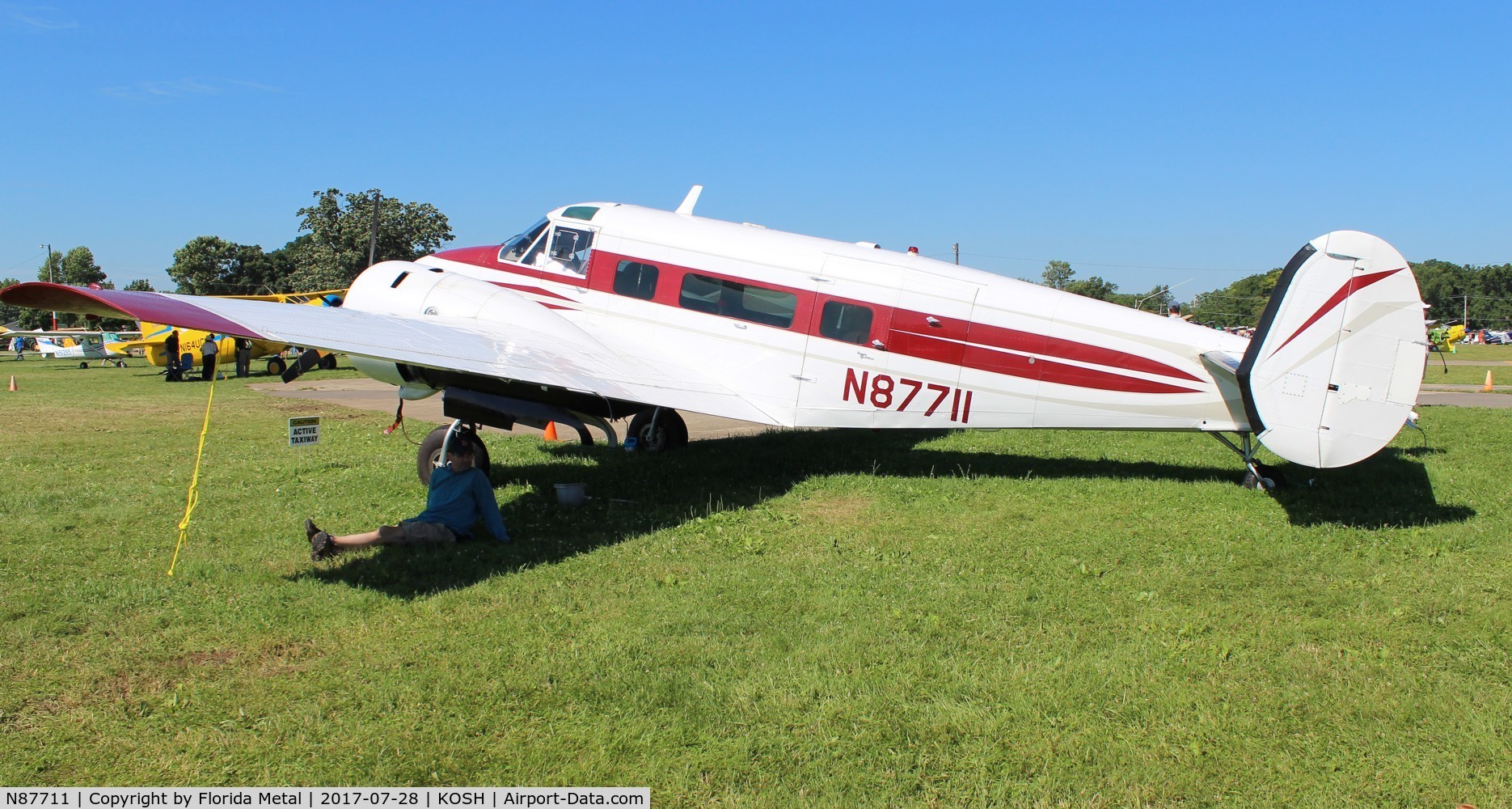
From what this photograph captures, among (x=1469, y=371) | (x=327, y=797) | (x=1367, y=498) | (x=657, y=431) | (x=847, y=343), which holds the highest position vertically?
(x=1469, y=371)

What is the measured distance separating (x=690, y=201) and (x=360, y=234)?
2701 cm

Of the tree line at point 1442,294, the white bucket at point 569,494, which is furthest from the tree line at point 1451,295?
the white bucket at point 569,494

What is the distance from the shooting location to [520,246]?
1215 centimetres

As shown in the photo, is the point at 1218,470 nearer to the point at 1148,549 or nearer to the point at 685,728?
the point at 1148,549

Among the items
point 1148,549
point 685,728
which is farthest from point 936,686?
point 1148,549

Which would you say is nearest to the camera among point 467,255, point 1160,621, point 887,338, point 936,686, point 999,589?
point 936,686

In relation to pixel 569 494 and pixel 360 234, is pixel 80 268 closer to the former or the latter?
pixel 360 234

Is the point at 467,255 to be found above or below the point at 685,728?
above

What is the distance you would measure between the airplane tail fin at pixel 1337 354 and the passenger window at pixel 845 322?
13.3ft

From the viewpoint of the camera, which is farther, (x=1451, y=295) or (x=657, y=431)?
(x=1451, y=295)

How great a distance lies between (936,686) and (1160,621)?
202 centimetres

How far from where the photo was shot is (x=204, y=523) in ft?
28.9

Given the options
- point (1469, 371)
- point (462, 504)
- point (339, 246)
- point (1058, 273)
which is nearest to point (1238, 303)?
point (1058, 273)

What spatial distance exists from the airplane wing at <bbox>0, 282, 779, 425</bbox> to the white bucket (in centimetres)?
115
